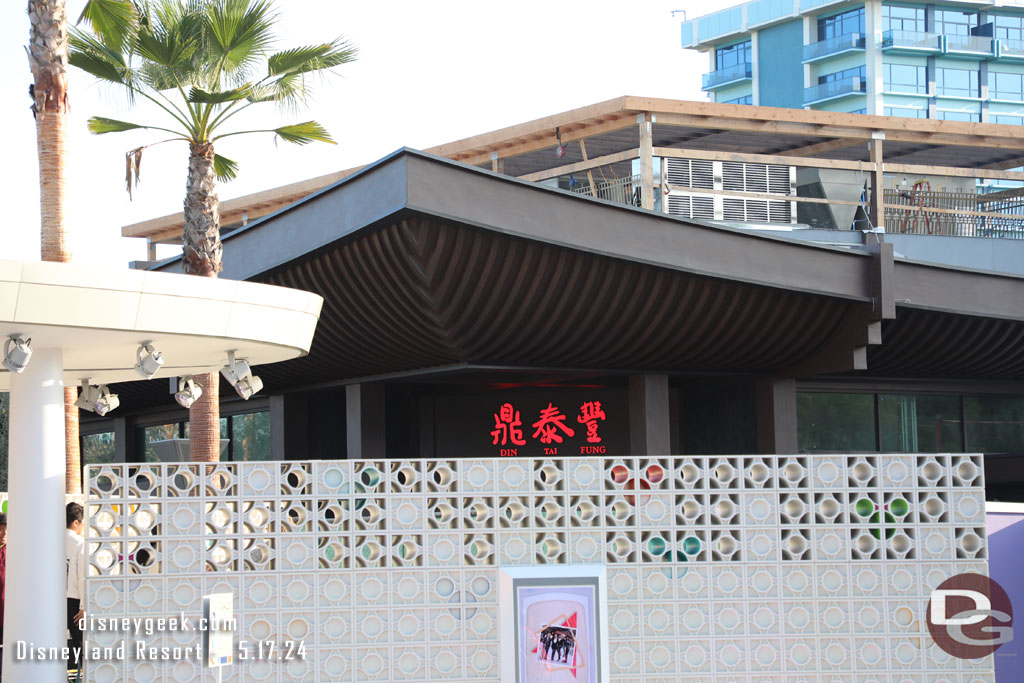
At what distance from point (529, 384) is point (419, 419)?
9.23 feet

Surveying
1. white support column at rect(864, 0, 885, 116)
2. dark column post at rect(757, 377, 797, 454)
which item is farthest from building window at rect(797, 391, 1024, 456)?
white support column at rect(864, 0, 885, 116)

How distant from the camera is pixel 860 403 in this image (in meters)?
19.5

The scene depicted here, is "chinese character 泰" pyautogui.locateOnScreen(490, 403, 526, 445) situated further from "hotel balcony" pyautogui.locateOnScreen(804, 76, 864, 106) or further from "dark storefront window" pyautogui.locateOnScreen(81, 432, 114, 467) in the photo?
"hotel balcony" pyautogui.locateOnScreen(804, 76, 864, 106)

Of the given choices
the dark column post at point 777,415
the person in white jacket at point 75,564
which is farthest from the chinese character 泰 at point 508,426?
the person in white jacket at point 75,564

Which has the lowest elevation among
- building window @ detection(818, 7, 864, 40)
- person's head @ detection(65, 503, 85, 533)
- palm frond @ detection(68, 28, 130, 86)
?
person's head @ detection(65, 503, 85, 533)

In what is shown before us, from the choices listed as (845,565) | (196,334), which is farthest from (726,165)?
(196,334)

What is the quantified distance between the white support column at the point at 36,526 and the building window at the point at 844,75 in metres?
59.6

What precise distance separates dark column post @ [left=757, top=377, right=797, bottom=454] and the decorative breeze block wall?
8.86 meters

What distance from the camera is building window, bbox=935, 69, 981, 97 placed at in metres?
62.8

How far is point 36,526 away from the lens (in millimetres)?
7938

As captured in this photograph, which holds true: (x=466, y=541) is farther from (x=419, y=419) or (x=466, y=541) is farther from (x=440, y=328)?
(x=419, y=419)

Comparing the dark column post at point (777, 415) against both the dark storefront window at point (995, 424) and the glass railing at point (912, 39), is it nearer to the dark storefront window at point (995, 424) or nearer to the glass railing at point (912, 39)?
the dark storefront window at point (995, 424)

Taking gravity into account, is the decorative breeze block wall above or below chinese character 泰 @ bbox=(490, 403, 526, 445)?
below

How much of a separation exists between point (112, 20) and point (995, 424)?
54.2ft
